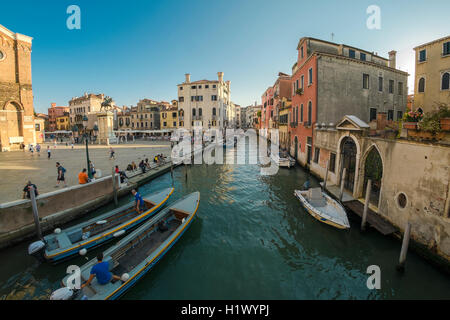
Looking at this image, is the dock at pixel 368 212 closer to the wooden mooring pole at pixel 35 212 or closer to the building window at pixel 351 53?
the wooden mooring pole at pixel 35 212

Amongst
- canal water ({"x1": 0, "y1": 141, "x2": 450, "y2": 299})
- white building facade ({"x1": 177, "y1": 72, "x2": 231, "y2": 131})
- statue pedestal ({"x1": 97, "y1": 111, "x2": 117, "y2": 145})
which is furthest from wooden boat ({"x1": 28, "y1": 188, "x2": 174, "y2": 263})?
white building facade ({"x1": 177, "y1": 72, "x2": 231, "y2": 131})

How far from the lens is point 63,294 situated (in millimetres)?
4699

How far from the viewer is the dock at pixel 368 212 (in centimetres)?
768

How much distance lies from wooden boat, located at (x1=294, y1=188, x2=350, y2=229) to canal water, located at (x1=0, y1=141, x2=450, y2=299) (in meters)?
0.40

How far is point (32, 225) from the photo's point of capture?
27.6 feet

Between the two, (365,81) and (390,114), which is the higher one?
Result: (365,81)

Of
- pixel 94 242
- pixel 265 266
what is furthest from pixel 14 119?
pixel 265 266

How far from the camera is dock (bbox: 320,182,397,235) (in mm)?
7680

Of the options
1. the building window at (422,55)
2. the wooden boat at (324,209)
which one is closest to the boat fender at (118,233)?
the wooden boat at (324,209)

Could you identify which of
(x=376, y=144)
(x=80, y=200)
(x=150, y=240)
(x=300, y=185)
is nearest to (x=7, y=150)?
(x=80, y=200)

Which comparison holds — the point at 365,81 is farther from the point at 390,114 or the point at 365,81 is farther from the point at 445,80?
the point at 445,80

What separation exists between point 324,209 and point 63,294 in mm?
9950

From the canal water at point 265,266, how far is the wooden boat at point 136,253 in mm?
527

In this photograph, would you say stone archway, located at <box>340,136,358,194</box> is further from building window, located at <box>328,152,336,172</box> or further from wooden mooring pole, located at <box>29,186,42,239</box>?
wooden mooring pole, located at <box>29,186,42,239</box>
